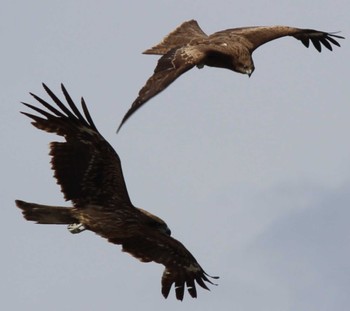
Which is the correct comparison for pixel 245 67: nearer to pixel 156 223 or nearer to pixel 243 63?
pixel 243 63

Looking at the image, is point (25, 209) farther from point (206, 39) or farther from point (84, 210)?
point (206, 39)

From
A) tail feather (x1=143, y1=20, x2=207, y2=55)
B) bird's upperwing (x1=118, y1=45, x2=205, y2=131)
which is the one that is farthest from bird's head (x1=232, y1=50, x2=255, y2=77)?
bird's upperwing (x1=118, y1=45, x2=205, y2=131)

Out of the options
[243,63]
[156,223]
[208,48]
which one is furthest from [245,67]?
[156,223]

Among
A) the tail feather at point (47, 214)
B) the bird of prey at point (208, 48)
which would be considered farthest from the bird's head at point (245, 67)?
the tail feather at point (47, 214)

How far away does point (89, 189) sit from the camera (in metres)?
22.5

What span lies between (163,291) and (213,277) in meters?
0.81

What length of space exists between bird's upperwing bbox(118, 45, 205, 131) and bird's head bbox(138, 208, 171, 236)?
1685 millimetres

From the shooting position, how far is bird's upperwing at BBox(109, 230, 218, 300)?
22531 mm

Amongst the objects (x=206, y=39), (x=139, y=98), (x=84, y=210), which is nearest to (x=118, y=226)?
(x=84, y=210)

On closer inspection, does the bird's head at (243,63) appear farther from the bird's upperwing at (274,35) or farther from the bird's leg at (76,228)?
the bird's leg at (76,228)

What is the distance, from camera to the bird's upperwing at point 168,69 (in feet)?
74.3

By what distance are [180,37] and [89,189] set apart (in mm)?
5609

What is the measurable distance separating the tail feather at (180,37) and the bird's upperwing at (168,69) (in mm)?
603

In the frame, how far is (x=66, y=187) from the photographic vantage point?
73.6 feet
